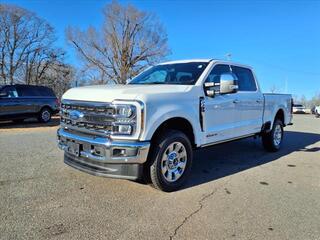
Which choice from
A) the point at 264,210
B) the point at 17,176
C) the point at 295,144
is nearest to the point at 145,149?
the point at 264,210

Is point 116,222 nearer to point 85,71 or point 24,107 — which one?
point 24,107

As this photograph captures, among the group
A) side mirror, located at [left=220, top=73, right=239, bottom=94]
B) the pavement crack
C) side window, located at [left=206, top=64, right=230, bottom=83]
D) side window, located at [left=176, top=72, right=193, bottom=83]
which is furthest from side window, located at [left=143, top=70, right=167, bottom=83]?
the pavement crack

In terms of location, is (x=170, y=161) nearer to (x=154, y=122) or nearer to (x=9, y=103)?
(x=154, y=122)

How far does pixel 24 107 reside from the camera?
45.1ft

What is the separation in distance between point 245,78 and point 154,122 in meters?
3.40

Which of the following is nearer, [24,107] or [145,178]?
[145,178]

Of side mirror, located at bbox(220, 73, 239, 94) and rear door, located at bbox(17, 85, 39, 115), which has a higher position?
side mirror, located at bbox(220, 73, 239, 94)

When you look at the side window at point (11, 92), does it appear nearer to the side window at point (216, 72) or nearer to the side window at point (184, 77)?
the side window at point (184, 77)

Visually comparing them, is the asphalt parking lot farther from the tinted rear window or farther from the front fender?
the tinted rear window

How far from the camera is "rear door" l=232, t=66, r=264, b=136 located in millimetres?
6281

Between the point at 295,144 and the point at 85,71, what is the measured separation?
3284 cm

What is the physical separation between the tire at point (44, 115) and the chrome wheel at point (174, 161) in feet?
37.6

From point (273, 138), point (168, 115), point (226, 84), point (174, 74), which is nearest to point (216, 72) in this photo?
point (226, 84)

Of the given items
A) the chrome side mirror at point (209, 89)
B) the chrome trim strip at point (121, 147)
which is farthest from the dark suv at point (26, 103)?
the chrome side mirror at point (209, 89)
